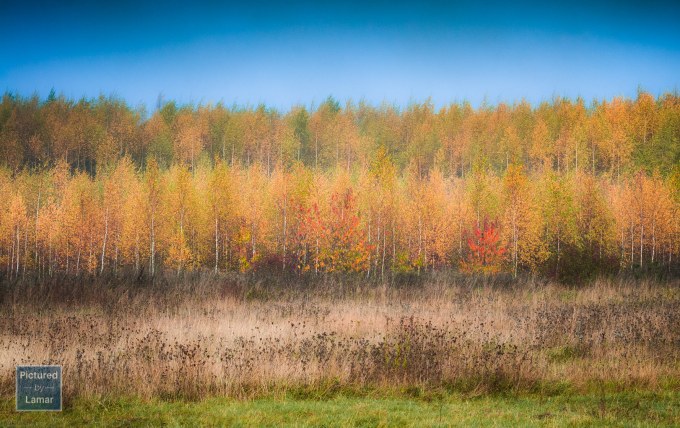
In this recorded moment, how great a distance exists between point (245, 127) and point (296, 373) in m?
77.9

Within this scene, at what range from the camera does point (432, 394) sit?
7.49 m

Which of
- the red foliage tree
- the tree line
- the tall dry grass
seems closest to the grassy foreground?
the tall dry grass

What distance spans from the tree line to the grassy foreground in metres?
14.4

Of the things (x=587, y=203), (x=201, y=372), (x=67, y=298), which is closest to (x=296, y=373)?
(x=201, y=372)

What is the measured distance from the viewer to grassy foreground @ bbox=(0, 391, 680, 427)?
5.93 meters

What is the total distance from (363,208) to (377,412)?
3491 cm

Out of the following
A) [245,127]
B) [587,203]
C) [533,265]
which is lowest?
[533,265]

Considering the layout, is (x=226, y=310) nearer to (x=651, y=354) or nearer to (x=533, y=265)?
(x=651, y=354)

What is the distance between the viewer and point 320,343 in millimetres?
8797

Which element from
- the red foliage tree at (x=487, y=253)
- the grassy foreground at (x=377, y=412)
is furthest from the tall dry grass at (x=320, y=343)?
the red foliage tree at (x=487, y=253)

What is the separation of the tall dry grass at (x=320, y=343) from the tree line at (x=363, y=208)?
276 inches

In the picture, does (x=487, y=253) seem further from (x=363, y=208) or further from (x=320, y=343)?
(x=320, y=343)

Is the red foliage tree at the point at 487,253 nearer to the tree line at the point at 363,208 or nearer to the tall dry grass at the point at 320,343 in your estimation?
the tree line at the point at 363,208

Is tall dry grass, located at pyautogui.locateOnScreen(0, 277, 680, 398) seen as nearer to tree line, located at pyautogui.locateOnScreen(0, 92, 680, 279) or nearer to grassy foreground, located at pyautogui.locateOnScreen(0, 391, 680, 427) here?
grassy foreground, located at pyautogui.locateOnScreen(0, 391, 680, 427)
